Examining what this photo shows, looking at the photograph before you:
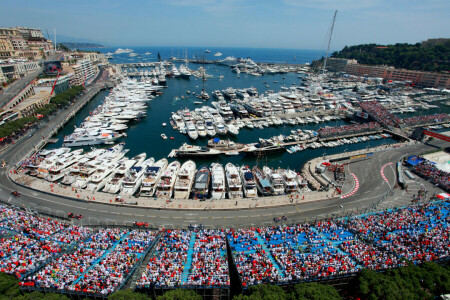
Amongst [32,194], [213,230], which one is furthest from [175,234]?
[32,194]

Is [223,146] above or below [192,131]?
below

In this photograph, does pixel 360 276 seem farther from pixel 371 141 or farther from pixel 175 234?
pixel 371 141

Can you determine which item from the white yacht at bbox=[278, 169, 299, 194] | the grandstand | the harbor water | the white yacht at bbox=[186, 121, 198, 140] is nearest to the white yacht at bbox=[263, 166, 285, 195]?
the white yacht at bbox=[278, 169, 299, 194]

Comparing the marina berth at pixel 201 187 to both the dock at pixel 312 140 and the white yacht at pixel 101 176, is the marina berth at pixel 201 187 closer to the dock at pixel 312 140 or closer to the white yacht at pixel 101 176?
the dock at pixel 312 140

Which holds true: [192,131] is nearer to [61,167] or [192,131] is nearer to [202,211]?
[61,167]

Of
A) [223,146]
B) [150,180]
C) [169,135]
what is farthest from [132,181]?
[169,135]
